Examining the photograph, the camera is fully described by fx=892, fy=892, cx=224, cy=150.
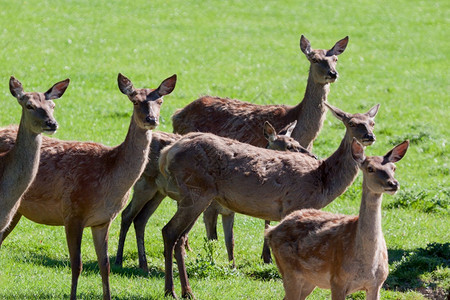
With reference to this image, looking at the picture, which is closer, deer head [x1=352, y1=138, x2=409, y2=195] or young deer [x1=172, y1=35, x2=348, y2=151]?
deer head [x1=352, y1=138, x2=409, y2=195]

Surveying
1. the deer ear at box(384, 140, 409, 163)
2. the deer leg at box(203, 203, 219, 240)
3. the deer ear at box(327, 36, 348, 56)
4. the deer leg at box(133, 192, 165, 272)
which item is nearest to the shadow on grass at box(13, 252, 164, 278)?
the deer leg at box(133, 192, 165, 272)

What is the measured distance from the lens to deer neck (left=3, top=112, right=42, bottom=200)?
27.1 ft

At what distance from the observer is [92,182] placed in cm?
895

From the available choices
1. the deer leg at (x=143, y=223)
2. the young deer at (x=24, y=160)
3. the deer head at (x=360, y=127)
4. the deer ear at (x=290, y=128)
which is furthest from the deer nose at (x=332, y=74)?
the young deer at (x=24, y=160)

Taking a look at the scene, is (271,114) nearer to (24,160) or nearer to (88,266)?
(88,266)

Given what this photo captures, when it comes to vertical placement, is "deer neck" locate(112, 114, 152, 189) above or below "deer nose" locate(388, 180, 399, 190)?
below

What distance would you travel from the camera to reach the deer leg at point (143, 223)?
10.3 meters

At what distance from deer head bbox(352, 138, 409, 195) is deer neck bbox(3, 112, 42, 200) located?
294 cm

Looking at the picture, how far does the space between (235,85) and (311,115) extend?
7.88 metres

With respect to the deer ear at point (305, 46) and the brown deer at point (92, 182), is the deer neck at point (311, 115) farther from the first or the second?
the brown deer at point (92, 182)

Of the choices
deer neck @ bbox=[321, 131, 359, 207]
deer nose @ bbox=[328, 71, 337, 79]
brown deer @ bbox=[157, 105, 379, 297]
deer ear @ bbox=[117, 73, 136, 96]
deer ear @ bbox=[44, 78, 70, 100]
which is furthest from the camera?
deer nose @ bbox=[328, 71, 337, 79]

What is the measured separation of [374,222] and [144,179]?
3790 mm

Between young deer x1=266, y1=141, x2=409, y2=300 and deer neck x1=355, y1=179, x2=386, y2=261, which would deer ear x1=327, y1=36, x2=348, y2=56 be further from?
deer neck x1=355, y1=179, x2=386, y2=261

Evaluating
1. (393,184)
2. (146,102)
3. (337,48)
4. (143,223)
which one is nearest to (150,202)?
(143,223)
